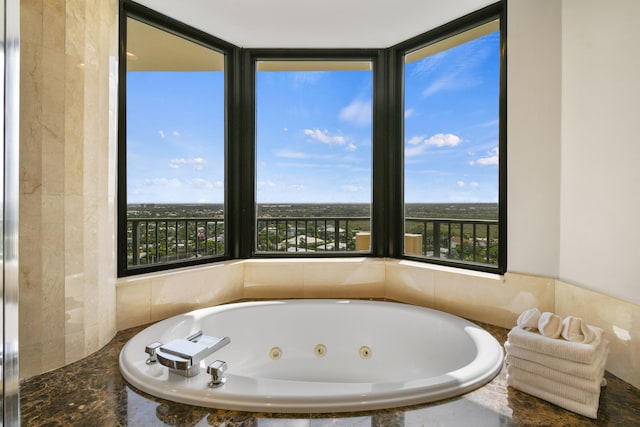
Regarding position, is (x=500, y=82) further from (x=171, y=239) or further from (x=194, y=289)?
(x=171, y=239)

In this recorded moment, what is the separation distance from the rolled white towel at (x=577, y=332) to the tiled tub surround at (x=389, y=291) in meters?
0.26

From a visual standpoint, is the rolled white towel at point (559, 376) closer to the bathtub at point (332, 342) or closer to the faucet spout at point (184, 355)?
the bathtub at point (332, 342)

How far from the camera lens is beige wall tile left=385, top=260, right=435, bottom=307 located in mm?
2213

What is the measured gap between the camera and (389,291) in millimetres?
2426

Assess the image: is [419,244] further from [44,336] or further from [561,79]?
[44,336]

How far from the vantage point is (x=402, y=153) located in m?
2.59

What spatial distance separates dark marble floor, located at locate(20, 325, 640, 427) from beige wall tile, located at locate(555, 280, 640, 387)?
0.08 metres

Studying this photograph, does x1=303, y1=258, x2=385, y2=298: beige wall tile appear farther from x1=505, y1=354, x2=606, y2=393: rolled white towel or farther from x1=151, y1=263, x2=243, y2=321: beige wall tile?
x1=505, y1=354, x2=606, y2=393: rolled white towel

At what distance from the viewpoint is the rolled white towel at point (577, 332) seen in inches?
46.2

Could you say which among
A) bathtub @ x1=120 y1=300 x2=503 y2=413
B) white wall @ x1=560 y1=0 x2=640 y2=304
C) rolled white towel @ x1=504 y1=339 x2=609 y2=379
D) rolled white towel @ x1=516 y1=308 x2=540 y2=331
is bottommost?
bathtub @ x1=120 y1=300 x2=503 y2=413

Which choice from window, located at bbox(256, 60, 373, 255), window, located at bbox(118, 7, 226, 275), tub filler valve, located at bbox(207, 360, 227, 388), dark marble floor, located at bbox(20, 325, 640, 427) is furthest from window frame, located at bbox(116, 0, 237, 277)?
tub filler valve, located at bbox(207, 360, 227, 388)

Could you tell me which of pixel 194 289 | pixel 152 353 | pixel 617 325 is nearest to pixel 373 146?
pixel 194 289

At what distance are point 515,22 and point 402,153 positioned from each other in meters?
1.04

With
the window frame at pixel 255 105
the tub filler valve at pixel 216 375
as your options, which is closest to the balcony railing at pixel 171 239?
the window frame at pixel 255 105
